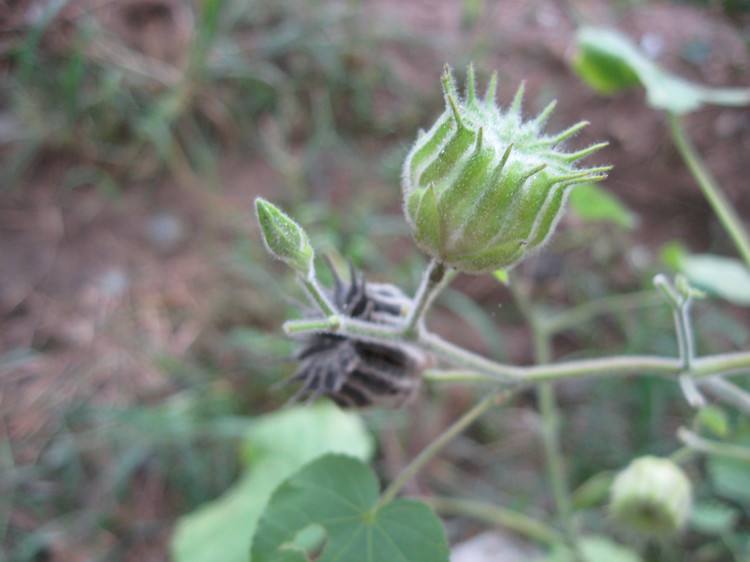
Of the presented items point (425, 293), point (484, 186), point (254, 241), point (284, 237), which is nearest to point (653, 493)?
point (425, 293)

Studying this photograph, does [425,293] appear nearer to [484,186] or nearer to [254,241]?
[484,186]

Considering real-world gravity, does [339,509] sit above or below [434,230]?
below

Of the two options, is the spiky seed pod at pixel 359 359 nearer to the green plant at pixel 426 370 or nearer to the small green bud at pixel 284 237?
the green plant at pixel 426 370

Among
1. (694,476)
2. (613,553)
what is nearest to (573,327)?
(694,476)

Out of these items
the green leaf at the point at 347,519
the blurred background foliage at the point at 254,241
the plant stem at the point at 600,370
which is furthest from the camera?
the blurred background foliage at the point at 254,241

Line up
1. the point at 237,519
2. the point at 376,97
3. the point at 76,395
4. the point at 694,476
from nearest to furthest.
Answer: the point at 237,519 < the point at 694,476 < the point at 76,395 < the point at 376,97

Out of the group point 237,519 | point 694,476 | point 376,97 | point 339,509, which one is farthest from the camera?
point 376,97

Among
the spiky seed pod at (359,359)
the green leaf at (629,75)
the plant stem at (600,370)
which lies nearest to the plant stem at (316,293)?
the spiky seed pod at (359,359)

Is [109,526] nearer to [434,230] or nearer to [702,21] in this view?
[434,230]
